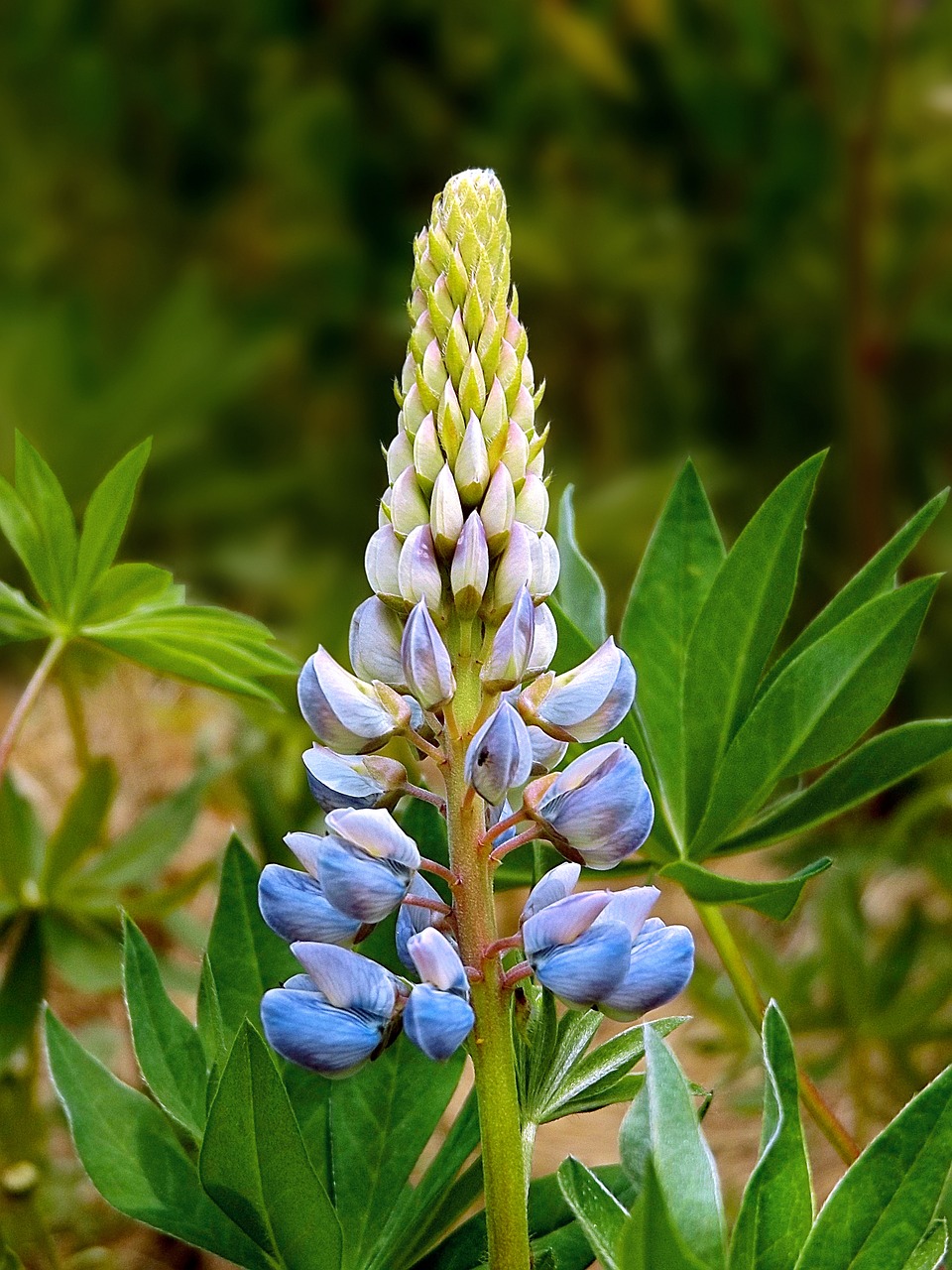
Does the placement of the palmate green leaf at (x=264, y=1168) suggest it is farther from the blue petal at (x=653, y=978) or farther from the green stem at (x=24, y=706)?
the green stem at (x=24, y=706)

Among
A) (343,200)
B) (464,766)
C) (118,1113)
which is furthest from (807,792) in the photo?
(343,200)

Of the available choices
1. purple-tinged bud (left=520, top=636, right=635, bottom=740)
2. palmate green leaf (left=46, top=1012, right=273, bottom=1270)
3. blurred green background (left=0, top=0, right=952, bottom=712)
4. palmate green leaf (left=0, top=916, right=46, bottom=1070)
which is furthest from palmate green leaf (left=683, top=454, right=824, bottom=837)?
blurred green background (left=0, top=0, right=952, bottom=712)

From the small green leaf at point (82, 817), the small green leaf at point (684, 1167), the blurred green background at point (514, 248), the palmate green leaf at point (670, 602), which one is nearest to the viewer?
the small green leaf at point (684, 1167)

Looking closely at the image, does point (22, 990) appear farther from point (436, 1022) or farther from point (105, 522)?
point (436, 1022)

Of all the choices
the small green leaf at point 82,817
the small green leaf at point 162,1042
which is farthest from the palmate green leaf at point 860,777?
the small green leaf at point 82,817

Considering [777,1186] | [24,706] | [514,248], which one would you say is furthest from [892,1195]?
[514,248]
